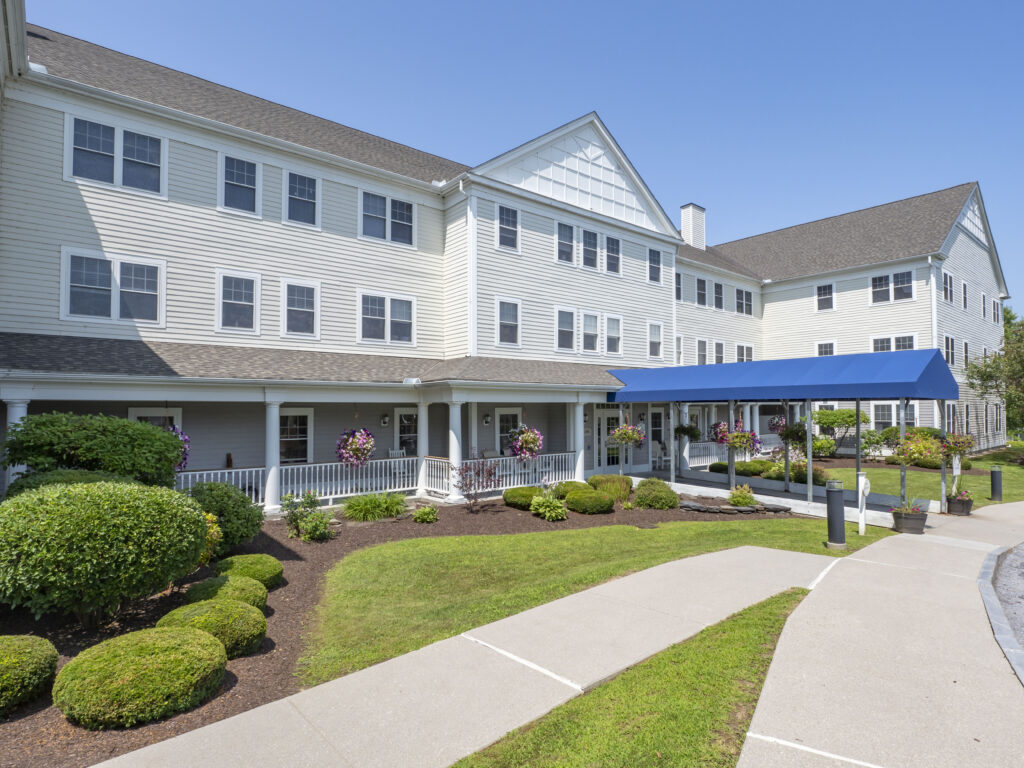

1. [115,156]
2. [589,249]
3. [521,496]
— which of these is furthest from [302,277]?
[589,249]

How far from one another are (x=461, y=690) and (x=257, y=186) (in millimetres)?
13477

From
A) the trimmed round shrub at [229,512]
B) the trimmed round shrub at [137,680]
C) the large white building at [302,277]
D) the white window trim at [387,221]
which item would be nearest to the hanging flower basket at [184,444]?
the large white building at [302,277]

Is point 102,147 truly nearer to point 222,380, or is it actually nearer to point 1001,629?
point 222,380

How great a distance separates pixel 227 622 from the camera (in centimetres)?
532

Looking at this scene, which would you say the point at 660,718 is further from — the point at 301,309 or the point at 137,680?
the point at 301,309

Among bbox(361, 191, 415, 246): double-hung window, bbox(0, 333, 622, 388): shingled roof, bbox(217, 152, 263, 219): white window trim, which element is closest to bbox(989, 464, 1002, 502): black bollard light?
bbox(0, 333, 622, 388): shingled roof

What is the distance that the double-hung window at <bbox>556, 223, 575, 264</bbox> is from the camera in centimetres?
1859

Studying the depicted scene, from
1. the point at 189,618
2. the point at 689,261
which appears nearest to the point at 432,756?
the point at 189,618

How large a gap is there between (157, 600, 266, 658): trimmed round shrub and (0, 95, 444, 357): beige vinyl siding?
9.04 m

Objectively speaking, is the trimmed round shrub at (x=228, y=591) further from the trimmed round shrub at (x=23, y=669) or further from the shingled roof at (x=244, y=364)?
the shingled roof at (x=244, y=364)

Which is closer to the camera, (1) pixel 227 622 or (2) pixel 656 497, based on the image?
(1) pixel 227 622

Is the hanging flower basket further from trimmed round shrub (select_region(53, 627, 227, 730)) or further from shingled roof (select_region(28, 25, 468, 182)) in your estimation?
shingled roof (select_region(28, 25, 468, 182))

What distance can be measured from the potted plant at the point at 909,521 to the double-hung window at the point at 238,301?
50.3 ft

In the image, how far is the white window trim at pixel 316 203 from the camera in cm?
1421
